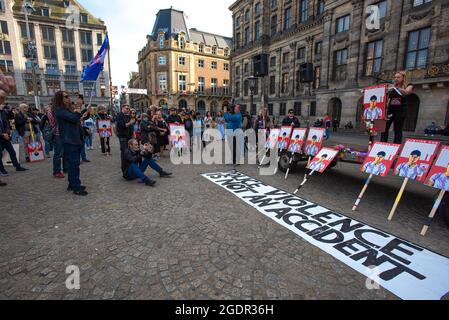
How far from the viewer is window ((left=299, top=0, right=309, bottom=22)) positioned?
98.4 ft

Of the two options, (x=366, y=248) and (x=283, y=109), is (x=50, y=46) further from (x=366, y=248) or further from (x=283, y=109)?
(x=366, y=248)

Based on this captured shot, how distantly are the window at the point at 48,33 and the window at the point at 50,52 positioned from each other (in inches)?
60.3

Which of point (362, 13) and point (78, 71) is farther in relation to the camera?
point (78, 71)

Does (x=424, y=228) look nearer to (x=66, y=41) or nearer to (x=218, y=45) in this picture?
(x=66, y=41)

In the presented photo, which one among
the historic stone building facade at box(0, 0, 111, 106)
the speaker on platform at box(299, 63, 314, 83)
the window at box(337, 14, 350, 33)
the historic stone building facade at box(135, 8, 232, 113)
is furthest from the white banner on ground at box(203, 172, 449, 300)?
the historic stone building facade at box(135, 8, 232, 113)

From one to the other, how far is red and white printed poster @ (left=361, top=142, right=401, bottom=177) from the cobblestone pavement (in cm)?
80

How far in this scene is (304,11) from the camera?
30656 millimetres

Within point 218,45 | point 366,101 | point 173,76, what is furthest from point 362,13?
point 218,45

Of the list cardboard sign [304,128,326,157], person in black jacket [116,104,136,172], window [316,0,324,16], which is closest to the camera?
cardboard sign [304,128,326,157]

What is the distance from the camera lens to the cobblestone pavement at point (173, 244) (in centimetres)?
249

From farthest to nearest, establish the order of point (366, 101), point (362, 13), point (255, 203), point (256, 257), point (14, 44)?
point (14, 44), point (362, 13), point (366, 101), point (255, 203), point (256, 257)

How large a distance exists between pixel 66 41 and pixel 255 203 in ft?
175

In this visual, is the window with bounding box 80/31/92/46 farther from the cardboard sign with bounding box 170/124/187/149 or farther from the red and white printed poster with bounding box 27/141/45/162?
the cardboard sign with bounding box 170/124/187/149
